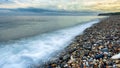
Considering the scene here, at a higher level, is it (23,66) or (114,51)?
(114,51)

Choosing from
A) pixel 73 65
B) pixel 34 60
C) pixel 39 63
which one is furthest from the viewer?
pixel 34 60

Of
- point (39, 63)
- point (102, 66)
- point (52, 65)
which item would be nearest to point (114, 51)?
point (102, 66)

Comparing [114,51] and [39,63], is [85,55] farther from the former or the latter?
[39,63]

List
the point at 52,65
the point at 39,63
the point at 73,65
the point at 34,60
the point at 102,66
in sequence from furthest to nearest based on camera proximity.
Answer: the point at 34,60 → the point at 39,63 → the point at 52,65 → the point at 73,65 → the point at 102,66

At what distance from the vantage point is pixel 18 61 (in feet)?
31.1

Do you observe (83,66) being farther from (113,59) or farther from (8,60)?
(8,60)

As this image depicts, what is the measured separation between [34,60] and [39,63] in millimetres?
701

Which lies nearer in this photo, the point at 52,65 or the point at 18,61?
the point at 52,65

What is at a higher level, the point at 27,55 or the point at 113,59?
the point at 113,59

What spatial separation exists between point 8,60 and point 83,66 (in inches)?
174

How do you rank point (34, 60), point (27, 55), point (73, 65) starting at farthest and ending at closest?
point (27, 55) < point (34, 60) < point (73, 65)

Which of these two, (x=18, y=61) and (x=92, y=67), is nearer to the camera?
(x=92, y=67)

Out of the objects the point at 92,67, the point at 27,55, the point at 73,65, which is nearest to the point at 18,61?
the point at 27,55

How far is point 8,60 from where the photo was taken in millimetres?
9750
